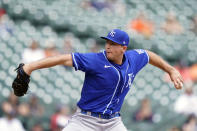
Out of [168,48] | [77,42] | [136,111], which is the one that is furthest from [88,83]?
[168,48]

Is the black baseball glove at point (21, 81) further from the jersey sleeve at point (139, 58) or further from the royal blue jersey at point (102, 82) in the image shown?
the jersey sleeve at point (139, 58)

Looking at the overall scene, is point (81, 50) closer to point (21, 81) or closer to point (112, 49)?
point (112, 49)

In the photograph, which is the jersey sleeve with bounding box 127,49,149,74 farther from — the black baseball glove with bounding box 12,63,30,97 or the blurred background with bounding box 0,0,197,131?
the blurred background with bounding box 0,0,197,131

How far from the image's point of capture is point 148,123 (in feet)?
28.2

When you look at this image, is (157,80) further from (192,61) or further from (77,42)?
(77,42)

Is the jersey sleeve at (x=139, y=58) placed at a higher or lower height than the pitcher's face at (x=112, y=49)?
higher

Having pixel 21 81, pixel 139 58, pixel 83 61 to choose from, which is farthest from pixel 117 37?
pixel 21 81

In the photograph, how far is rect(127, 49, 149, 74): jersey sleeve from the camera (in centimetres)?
468

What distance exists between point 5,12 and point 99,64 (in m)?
5.58

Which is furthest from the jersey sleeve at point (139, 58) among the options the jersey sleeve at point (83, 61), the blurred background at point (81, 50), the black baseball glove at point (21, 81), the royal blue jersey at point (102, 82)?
the blurred background at point (81, 50)

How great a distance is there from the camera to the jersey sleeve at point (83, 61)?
4.18 meters

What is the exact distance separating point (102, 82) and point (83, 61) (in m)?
0.29

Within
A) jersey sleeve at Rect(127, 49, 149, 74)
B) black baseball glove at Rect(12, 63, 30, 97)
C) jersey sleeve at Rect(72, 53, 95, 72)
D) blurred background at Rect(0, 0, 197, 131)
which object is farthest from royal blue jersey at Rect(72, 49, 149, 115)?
blurred background at Rect(0, 0, 197, 131)

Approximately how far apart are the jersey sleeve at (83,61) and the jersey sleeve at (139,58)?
0.60 meters
